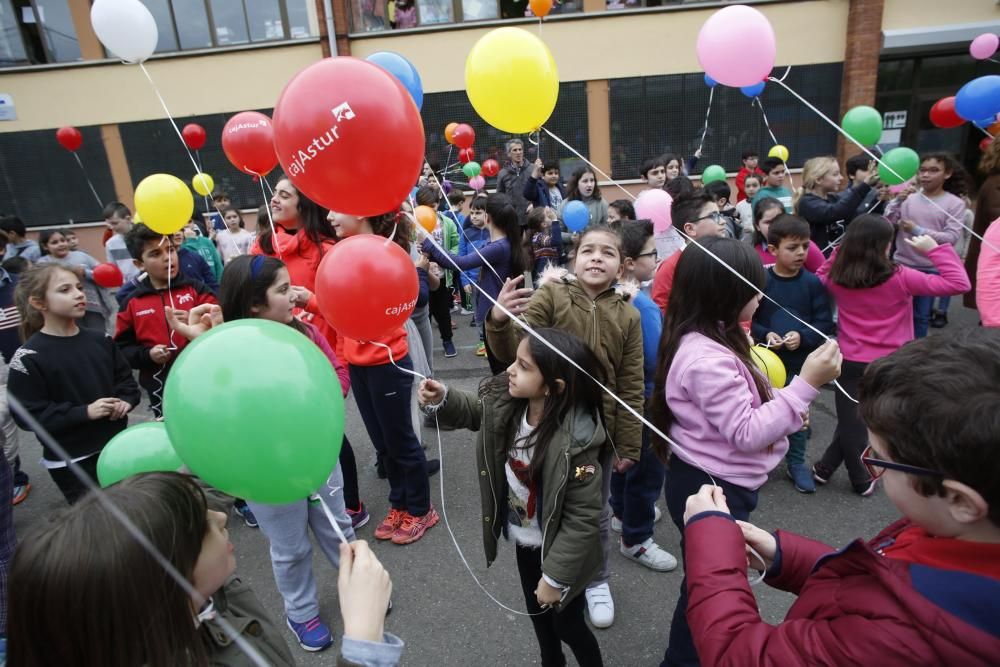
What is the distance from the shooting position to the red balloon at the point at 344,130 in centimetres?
157

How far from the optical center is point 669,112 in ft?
39.1

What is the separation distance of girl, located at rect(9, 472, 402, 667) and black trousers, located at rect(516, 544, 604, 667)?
0.92m

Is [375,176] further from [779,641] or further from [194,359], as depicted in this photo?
[779,641]

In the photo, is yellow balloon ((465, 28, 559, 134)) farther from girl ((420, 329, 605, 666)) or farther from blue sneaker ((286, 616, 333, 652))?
blue sneaker ((286, 616, 333, 652))

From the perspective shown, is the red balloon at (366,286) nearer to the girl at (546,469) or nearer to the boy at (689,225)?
the girl at (546,469)

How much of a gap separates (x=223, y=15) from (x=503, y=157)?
6805 millimetres

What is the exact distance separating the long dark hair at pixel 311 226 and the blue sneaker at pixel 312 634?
1833mm

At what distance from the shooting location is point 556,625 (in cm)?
183

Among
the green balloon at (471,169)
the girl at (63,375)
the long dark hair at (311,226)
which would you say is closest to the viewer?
the girl at (63,375)

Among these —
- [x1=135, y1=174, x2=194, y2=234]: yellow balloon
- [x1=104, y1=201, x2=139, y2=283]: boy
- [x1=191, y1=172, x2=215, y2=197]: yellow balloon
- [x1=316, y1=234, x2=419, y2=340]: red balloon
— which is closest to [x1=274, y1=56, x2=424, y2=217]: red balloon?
[x1=316, y1=234, x2=419, y2=340]: red balloon

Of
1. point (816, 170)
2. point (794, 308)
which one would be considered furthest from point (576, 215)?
point (794, 308)

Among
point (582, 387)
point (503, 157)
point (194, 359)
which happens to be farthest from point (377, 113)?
point (503, 157)

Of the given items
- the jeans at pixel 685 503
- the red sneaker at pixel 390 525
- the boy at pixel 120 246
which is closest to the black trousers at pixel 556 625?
the jeans at pixel 685 503

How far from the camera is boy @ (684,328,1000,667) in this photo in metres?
0.76
